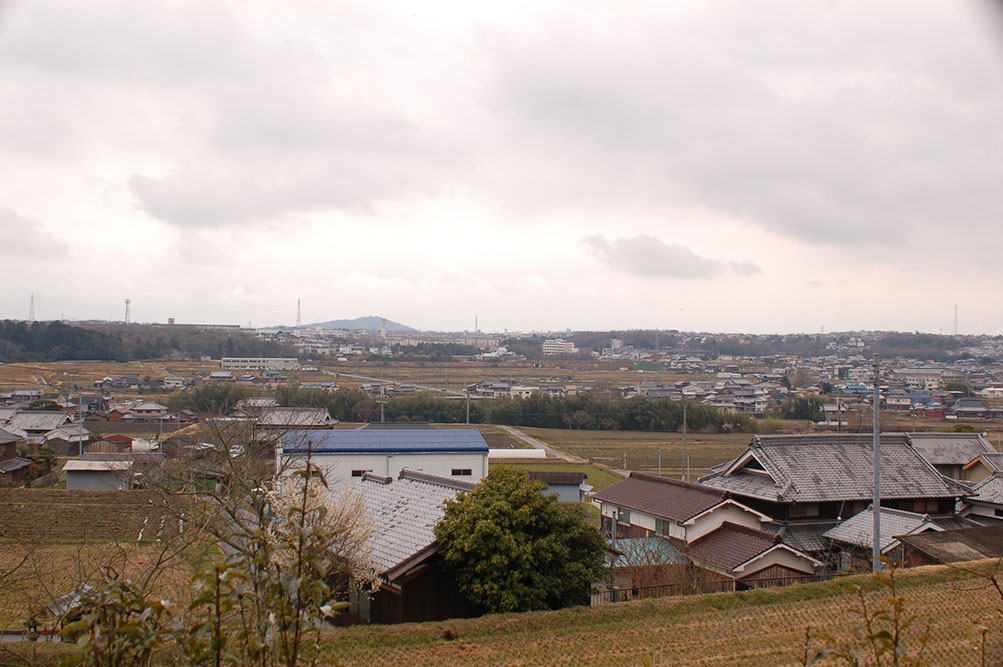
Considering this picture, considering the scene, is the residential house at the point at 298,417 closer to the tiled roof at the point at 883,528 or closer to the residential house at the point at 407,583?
the residential house at the point at 407,583

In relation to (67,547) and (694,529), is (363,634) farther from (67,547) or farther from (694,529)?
(67,547)

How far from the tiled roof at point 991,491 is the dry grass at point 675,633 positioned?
579 centimetres

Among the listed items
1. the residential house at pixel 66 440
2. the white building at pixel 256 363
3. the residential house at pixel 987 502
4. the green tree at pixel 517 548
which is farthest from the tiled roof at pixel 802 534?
the white building at pixel 256 363

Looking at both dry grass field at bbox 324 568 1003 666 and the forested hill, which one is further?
the forested hill

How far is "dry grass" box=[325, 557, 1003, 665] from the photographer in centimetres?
626

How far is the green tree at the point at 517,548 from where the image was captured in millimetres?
7582

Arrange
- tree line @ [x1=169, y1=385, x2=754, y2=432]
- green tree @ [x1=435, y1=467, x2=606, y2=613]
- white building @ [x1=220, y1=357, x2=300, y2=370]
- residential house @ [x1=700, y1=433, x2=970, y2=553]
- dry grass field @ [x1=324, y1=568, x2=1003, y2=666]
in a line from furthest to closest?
white building @ [x1=220, y1=357, x2=300, y2=370] → tree line @ [x1=169, y1=385, x2=754, y2=432] → residential house @ [x1=700, y1=433, x2=970, y2=553] → green tree @ [x1=435, y1=467, x2=606, y2=613] → dry grass field @ [x1=324, y1=568, x2=1003, y2=666]

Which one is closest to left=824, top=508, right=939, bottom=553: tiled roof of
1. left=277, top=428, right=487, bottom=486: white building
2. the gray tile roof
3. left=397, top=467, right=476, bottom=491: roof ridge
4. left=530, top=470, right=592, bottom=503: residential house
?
left=397, top=467, right=476, bottom=491: roof ridge

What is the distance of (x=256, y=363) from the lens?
65812 millimetres

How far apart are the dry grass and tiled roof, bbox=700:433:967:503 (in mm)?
4032

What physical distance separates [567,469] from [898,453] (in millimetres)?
13455

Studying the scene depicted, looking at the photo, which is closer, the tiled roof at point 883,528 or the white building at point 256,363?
the tiled roof at point 883,528

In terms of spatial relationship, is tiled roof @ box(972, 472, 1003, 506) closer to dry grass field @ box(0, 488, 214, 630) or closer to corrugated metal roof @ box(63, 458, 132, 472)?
dry grass field @ box(0, 488, 214, 630)

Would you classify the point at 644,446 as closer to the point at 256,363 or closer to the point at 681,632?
the point at 681,632
